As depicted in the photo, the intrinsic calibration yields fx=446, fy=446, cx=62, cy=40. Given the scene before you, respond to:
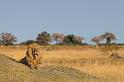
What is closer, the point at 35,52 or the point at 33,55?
the point at 35,52

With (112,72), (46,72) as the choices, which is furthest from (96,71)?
(46,72)

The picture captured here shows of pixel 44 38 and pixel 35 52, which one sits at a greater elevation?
pixel 44 38

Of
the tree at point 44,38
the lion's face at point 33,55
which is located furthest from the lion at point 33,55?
the tree at point 44,38

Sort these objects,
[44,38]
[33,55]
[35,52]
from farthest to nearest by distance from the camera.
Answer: [44,38] → [33,55] → [35,52]

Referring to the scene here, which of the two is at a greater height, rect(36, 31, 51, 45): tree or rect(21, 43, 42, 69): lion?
rect(36, 31, 51, 45): tree

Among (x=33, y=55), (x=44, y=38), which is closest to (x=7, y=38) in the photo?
(x=44, y=38)

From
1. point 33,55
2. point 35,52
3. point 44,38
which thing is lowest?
point 33,55

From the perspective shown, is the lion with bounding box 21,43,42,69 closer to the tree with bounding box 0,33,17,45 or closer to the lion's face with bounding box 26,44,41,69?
the lion's face with bounding box 26,44,41,69

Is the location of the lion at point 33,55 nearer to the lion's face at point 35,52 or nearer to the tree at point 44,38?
Answer: the lion's face at point 35,52

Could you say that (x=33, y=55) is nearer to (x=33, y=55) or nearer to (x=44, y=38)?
(x=33, y=55)

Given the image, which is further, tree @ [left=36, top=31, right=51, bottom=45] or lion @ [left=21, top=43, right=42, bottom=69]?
tree @ [left=36, top=31, right=51, bottom=45]

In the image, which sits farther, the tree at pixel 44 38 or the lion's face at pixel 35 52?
the tree at pixel 44 38

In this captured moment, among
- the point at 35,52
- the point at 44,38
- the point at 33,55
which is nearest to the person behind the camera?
the point at 35,52

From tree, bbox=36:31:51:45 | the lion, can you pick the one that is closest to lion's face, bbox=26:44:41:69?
the lion
